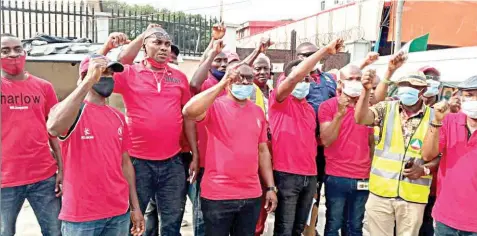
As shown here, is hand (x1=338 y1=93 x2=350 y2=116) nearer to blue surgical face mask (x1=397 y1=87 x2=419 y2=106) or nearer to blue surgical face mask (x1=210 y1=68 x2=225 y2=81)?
blue surgical face mask (x1=397 y1=87 x2=419 y2=106)

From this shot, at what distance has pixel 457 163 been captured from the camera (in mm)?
2957

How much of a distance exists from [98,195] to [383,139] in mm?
2244

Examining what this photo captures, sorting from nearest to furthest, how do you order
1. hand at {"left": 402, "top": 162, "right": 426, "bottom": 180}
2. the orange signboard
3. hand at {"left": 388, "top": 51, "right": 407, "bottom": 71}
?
1. hand at {"left": 402, "top": 162, "right": 426, "bottom": 180}
2. hand at {"left": 388, "top": 51, "right": 407, "bottom": 71}
3. the orange signboard

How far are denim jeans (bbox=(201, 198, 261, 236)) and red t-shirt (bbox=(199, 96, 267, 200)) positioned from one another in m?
0.05

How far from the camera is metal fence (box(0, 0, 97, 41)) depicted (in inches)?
388

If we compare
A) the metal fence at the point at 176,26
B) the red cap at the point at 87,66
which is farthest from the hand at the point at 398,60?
the metal fence at the point at 176,26

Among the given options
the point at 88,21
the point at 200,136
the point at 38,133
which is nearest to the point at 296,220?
the point at 200,136

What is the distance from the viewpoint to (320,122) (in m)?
3.77

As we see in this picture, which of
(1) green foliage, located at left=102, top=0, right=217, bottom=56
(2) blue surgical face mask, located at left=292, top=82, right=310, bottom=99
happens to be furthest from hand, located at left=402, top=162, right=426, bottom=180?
(1) green foliage, located at left=102, top=0, right=217, bottom=56

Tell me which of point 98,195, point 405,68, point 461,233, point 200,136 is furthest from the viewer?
point 405,68

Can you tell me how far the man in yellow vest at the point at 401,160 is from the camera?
132 inches

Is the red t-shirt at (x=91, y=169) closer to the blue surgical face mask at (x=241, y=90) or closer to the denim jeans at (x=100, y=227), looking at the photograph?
the denim jeans at (x=100, y=227)

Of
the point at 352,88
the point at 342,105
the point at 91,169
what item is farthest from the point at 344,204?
the point at 91,169

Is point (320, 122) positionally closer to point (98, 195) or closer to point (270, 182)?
point (270, 182)
